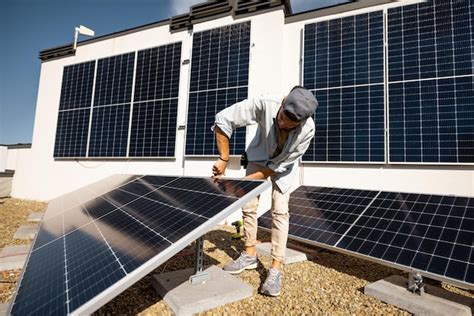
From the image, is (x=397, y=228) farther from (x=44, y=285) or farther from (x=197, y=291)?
(x=44, y=285)

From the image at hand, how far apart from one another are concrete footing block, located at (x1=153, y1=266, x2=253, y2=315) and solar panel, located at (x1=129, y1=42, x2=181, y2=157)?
4.39 metres

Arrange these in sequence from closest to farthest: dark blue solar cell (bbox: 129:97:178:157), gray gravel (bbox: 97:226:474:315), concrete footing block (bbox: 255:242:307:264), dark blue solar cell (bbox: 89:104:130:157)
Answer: gray gravel (bbox: 97:226:474:315), concrete footing block (bbox: 255:242:307:264), dark blue solar cell (bbox: 129:97:178:157), dark blue solar cell (bbox: 89:104:130:157)

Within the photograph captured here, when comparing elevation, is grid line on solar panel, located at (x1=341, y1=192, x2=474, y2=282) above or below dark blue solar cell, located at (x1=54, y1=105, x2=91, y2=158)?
below

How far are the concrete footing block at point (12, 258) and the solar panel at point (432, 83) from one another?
19.1 ft

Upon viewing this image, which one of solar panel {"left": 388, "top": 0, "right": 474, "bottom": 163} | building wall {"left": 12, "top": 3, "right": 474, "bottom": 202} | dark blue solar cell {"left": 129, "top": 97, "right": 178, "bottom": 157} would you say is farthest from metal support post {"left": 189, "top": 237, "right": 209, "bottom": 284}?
dark blue solar cell {"left": 129, "top": 97, "right": 178, "bottom": 157}

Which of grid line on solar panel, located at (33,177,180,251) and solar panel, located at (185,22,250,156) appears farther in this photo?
solar panel, located at (185,22,250,156)

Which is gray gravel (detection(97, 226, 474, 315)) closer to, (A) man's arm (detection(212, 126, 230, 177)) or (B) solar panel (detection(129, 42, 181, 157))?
(A) man's arm (detection(212, 126, 230, 177))

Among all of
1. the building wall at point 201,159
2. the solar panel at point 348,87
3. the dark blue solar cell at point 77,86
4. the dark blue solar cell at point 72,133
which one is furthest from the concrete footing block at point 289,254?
the dark blue solar cell at point 77,86

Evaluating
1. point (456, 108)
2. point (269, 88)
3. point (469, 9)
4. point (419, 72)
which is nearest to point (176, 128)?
point (269, 88)

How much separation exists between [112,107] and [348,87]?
6435 mm

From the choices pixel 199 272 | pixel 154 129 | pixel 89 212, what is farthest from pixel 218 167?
pixel 154 129

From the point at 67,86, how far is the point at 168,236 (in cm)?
934

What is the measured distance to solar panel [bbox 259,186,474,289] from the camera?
2441 mm

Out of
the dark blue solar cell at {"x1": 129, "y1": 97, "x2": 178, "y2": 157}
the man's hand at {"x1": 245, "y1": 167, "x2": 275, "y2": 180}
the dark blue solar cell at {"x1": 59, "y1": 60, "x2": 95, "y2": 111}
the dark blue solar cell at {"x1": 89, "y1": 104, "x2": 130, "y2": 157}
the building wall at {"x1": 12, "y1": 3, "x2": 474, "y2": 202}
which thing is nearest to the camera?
the man's hand at {"x1": 245, "y1": 167, "x2": 275, "y2": 180}
